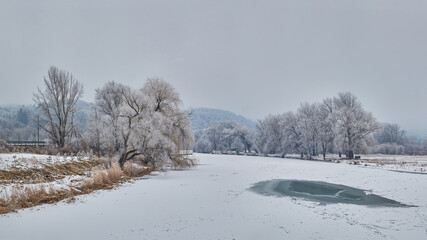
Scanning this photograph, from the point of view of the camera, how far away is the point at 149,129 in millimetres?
19609

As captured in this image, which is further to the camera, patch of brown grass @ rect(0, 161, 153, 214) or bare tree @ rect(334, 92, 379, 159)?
bare tree @ rect(334, 92, 379, 159)

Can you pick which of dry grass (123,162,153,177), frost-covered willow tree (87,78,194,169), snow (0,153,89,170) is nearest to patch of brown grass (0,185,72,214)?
snow (0,153,89,170)

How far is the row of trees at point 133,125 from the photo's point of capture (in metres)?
19.7

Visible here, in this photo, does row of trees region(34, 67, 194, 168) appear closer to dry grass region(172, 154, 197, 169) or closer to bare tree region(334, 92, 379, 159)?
dry grass region(172, 154, 197, 169)

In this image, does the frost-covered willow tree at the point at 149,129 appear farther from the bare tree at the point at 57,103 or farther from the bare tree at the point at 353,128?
the bare tree at the point at 353,128

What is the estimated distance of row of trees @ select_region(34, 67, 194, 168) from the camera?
64.5 ft

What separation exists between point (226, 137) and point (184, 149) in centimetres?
5774

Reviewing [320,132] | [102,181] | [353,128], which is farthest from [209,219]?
[320,132]

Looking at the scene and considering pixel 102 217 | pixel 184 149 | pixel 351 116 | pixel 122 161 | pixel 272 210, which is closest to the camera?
pixel 102 217

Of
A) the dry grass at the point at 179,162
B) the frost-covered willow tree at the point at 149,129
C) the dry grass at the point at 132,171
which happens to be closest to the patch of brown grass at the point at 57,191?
the dry grass at the point at 132,171

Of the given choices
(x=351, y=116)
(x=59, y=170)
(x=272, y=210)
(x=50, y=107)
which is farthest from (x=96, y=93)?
(x=351, y=116)

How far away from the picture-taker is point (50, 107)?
28.5 metres

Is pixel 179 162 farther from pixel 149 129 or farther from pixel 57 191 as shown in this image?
pixel 57 191

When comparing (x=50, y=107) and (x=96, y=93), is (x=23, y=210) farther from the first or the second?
(x=96, y=93)
